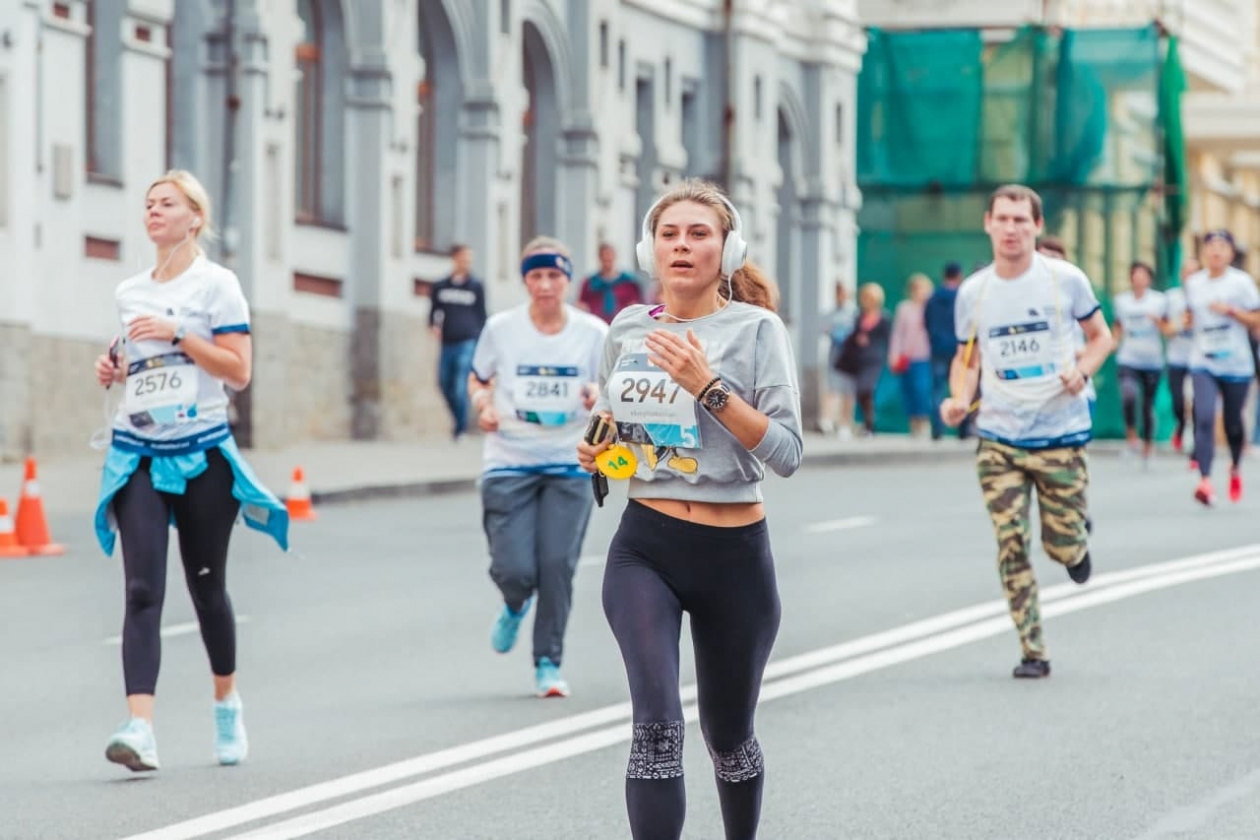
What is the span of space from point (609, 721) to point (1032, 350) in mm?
2359

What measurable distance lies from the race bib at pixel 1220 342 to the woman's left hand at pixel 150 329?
1252cm

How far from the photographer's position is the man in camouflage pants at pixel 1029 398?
1124 cm

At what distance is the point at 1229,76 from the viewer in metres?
63.5

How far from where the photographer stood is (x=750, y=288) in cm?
677

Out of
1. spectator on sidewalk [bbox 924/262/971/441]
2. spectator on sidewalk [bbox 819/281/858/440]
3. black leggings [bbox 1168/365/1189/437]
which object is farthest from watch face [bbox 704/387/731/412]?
spectator on sidewalk [bbox 819/281/858/440]

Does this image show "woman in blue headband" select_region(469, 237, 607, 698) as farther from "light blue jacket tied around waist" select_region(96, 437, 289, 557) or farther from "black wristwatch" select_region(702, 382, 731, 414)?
"black wristwatch" select_region(702, 382, 731, 414)

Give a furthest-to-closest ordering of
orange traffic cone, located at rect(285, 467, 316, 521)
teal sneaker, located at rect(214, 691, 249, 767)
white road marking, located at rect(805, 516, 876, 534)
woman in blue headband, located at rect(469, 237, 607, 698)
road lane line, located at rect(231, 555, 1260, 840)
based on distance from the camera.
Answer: orange traffic cone, located at rect(285, 467, 316, 521) < white road marking, located at rect(805, 516, 876, 534) < woman in blue headband, located at rect(469, 237, 607, 698) < teal sneaker, located at rect(214, 691, 249, 767) < road lane line, located at rect(231, 555, 1260, 840)

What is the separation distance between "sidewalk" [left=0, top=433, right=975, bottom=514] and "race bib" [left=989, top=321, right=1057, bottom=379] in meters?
8.86

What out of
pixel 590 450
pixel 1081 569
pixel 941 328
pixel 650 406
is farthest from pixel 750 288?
pixel 941 328

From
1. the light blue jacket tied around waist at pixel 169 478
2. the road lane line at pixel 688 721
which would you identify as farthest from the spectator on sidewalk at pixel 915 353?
the light blue jacket tied around waist at pixel 169 478

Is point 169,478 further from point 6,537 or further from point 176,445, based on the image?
point 6,537

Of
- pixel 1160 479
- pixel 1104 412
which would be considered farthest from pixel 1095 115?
pixel 1160 479

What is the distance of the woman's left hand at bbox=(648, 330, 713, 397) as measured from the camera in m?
6.32

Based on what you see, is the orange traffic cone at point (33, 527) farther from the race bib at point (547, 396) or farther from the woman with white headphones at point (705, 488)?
the woman with white headphones at point (705, 488)
